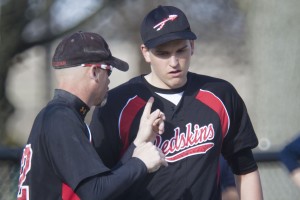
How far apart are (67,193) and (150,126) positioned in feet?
1.73

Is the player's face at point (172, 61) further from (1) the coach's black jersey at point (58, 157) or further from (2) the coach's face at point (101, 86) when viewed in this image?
(1) the coach's black jersey at point (58, 157)

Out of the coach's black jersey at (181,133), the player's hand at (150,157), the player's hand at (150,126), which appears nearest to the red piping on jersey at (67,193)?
the player's hand at (150,157)

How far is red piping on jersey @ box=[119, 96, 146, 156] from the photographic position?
147 inches

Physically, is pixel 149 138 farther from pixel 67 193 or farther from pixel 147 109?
pixel 67 193

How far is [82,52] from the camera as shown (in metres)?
3.37

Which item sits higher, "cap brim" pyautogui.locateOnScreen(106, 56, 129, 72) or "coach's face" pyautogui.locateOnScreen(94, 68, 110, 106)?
"cap brim" pyautogui.locateOnScreen(106, 56, 129, 72)

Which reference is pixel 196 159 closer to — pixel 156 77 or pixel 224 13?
pixel 156 77

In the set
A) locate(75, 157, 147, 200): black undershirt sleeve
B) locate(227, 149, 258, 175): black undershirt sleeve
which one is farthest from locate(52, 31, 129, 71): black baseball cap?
locate(227, 149, 258, 175): black undershirt sleeve

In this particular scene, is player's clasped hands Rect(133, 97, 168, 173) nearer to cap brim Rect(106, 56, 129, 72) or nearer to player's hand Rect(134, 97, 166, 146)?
player's hand Rect(134, 97, 166, 146)

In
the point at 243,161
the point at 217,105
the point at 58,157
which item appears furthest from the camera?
the point at 243,161

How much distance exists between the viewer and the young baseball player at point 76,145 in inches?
123

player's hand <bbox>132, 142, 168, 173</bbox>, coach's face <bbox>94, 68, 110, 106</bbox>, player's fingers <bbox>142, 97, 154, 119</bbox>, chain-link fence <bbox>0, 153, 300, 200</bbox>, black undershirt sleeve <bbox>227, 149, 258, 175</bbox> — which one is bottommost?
chain-link fence <bbox>0, 153, 300, 200</bbox>

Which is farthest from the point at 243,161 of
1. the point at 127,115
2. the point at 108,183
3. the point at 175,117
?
the point at 108,183

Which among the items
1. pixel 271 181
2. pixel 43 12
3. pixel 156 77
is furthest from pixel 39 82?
pixel 156 77
